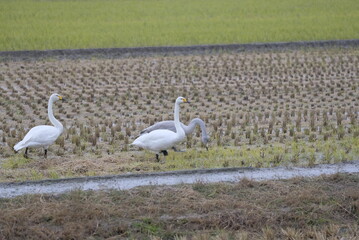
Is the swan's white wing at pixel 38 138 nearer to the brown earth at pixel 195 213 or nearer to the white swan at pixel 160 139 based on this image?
the white swan at pixel 160 139

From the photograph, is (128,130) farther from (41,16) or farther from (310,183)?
(41,16)

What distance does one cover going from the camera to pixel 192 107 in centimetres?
1498

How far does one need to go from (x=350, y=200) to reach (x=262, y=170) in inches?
67.8

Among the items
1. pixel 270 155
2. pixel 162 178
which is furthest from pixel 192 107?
pixel 162 178

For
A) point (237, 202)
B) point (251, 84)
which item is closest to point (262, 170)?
point (237, 202)

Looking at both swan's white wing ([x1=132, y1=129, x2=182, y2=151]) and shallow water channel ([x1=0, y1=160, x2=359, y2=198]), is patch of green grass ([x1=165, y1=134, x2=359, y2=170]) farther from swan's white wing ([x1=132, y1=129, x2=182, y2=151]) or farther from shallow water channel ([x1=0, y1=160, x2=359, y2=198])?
shallow water channel ([x1=0, y1=160, x2=359, y2=198])

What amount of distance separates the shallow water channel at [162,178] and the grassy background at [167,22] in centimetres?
1554

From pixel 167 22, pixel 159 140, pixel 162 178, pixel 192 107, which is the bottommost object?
pixel 192 107

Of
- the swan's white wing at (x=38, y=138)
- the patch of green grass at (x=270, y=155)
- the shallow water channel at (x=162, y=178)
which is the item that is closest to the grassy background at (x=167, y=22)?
the swan's white wing at (x=38, y=138)

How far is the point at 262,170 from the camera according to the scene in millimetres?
9336

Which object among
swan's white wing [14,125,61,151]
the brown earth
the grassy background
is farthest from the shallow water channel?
the grassy background

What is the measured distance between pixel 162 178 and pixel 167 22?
22490mm

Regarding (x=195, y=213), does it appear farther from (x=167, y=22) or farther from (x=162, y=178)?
(x=167, y=22)

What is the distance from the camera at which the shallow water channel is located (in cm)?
847
